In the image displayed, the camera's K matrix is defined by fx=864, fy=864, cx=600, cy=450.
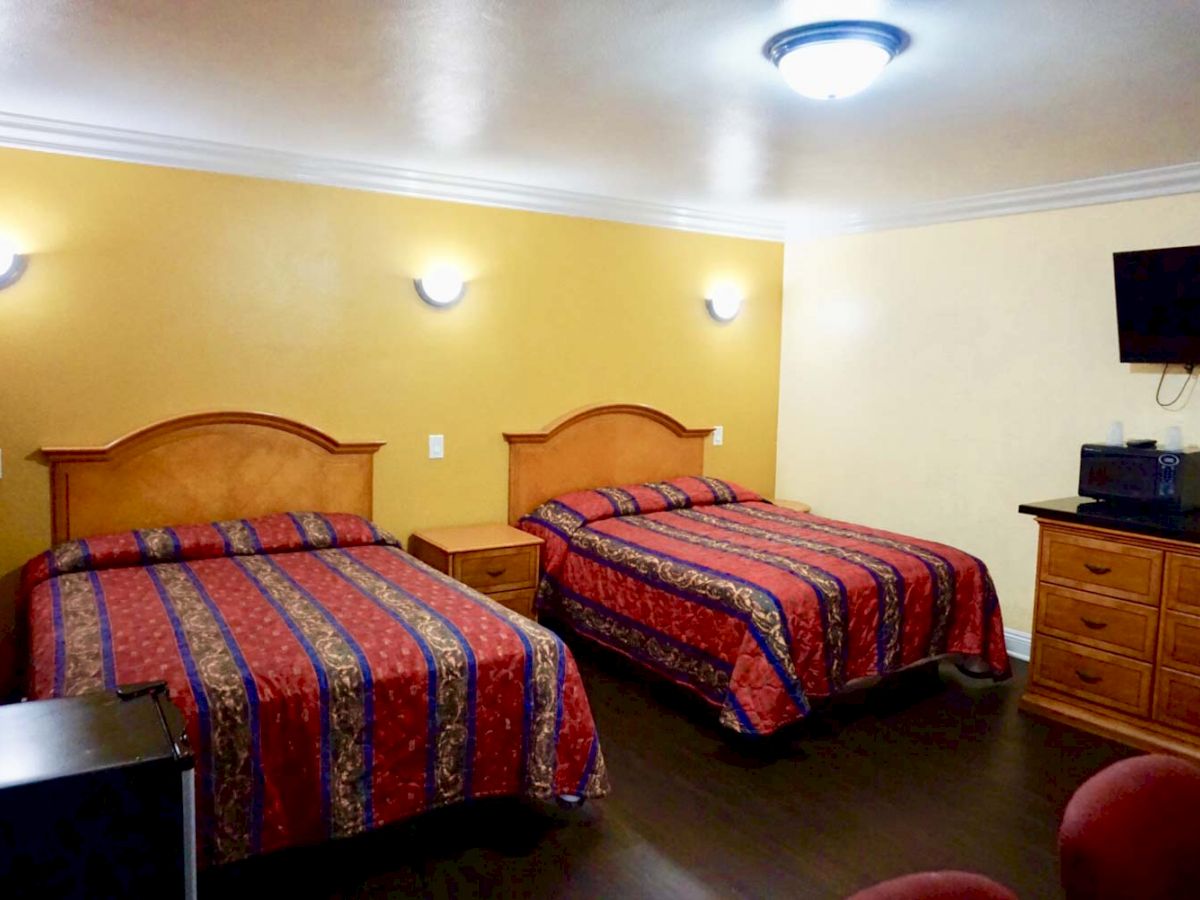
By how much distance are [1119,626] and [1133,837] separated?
8.18ft

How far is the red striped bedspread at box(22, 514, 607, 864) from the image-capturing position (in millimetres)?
2176

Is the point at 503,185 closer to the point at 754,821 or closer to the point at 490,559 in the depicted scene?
the point at 490,559

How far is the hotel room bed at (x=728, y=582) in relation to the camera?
10.4 ft

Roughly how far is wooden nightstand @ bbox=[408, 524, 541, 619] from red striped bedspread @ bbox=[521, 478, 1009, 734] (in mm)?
161

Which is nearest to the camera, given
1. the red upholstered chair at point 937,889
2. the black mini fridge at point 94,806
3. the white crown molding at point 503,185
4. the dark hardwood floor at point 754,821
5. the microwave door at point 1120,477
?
the red upholstered chair at point 937,889

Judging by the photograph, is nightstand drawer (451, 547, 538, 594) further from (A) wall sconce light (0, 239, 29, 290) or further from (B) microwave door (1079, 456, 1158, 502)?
(B) microwave door (1079, 456, 1158, 502)

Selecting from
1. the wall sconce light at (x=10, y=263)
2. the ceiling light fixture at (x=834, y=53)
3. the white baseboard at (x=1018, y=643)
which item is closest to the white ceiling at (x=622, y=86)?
the ceiling light fixture at (x=834, y=53)

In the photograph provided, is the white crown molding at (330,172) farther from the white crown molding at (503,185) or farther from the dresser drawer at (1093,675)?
the dresser drawer at (1093,675)

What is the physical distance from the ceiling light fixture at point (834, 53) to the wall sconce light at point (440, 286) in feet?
7.24

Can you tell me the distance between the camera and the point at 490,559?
3975 millimetres

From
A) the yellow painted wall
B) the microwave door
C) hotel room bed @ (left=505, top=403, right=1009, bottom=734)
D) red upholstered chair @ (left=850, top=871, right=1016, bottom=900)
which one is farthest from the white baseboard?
red upholstered chair @ (left=850, top=871, right=1016, bottom=900)

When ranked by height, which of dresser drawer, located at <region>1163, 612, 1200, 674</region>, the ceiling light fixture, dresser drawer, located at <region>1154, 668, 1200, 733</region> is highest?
the ceiling light fixture

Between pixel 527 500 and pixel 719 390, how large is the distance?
148cm

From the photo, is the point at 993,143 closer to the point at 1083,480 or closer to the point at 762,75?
the point at 762,75
